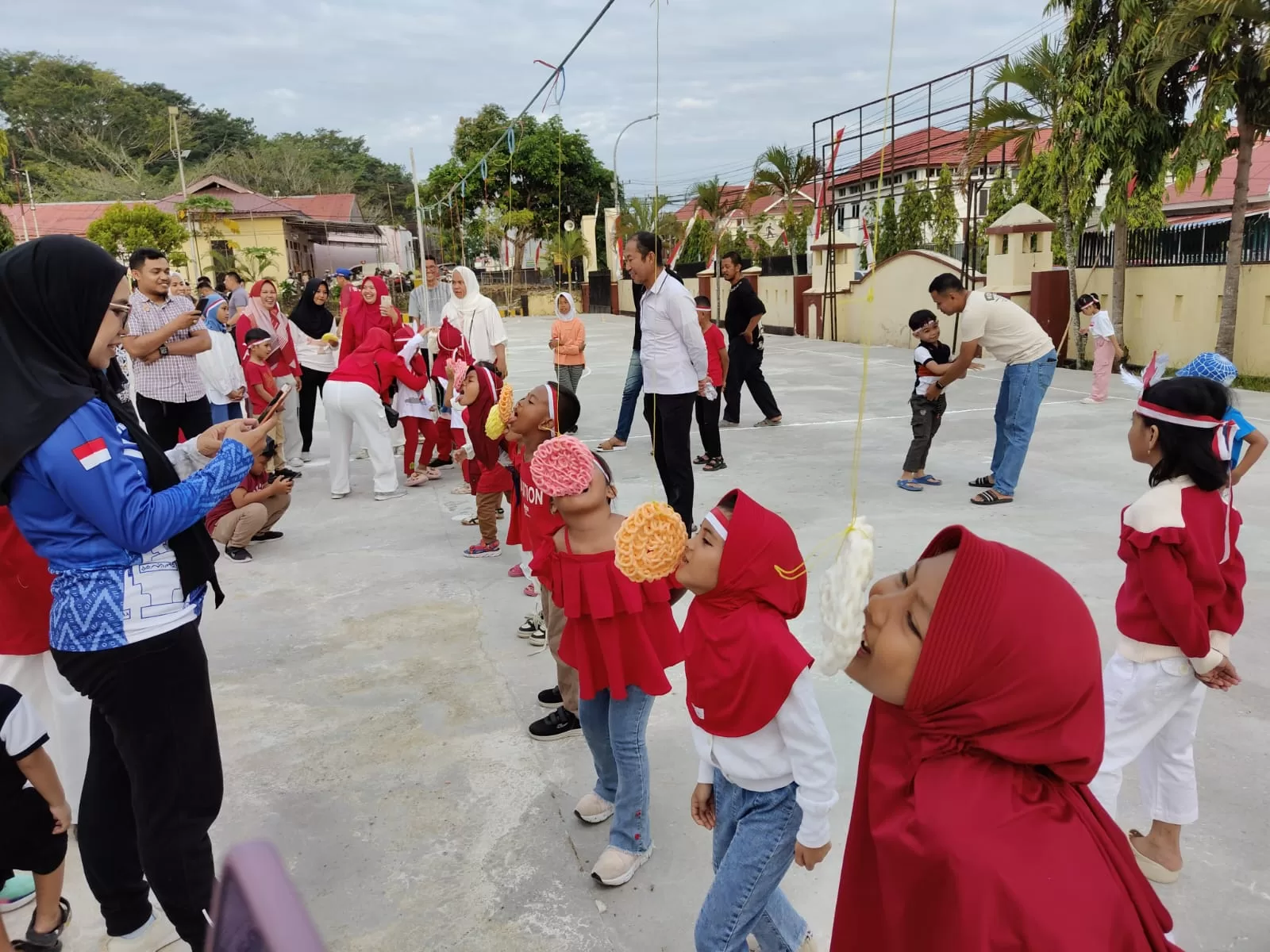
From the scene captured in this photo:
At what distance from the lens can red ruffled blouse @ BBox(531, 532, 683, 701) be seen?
2527 mm

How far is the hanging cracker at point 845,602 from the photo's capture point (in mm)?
1276

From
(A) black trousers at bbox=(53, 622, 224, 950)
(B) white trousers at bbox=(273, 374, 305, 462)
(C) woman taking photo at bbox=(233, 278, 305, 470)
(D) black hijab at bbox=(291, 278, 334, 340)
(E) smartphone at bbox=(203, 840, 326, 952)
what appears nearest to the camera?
(E) smartphone at bbox=(203, 840, 326, 952)

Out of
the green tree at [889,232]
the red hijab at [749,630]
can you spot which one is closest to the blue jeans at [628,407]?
the red hijab at [749,630]

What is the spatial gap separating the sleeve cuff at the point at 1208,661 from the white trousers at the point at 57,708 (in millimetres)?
3267

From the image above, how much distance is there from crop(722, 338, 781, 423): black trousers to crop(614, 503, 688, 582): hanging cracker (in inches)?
267

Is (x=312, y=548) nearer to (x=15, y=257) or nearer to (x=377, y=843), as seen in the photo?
(x=377, y=843)

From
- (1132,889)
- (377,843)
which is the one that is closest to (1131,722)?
(1132,889)

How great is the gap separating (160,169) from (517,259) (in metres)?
30.6

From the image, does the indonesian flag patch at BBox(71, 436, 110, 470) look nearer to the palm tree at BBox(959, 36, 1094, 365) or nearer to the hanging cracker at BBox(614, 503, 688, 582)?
the hanging cracker at BBox(614, 503, 688, 582)

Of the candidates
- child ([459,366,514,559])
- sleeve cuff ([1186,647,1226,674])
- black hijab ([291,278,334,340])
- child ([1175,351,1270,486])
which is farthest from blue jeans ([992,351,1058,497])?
black hijab ([291,278,334,340])

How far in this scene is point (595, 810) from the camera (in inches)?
113

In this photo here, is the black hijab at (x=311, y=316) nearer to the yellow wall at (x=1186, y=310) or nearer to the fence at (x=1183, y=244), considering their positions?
the yellow wall at (x=1186, y=310)

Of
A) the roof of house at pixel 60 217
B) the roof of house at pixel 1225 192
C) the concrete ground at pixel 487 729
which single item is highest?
the roof of house at pixel 60 217

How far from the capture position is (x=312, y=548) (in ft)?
19.7
